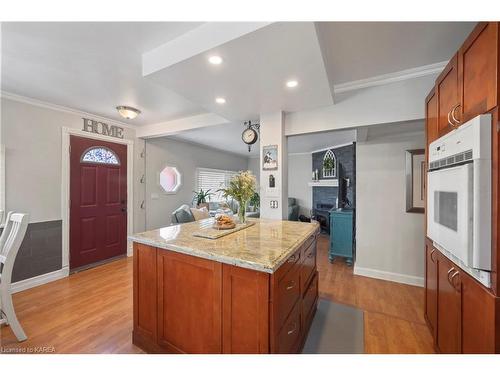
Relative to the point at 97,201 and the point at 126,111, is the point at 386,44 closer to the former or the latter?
the point at 126,111

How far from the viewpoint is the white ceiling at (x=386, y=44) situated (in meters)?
1.46

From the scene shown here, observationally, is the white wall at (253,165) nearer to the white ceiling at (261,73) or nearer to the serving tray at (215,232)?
the white ceiling at (261,73)

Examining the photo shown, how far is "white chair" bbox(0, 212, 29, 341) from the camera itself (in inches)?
66.1

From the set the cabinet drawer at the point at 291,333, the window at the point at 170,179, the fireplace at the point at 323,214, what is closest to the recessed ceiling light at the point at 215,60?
the cabinet drawer at the point at 291,333

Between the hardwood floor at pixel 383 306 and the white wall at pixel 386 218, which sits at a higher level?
the white wall at pixel 386 218

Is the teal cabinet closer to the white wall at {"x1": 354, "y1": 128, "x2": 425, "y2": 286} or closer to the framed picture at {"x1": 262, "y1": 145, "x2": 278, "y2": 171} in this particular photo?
the white wall at {"x1": 354, "y1": 128, "x2": 425, "y2": 286}

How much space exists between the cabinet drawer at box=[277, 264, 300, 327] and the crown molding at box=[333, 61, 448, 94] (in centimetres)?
192

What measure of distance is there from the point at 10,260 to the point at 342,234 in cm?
395

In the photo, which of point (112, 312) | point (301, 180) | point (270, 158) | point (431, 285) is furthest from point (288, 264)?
point (301, 180)

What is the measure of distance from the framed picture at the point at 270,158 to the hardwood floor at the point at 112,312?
168 centimetres

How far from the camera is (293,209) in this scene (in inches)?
252

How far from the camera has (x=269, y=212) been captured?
2.66 meters
